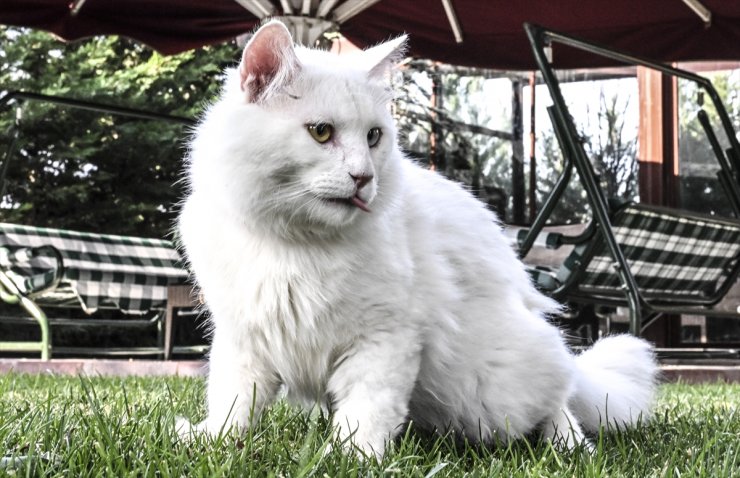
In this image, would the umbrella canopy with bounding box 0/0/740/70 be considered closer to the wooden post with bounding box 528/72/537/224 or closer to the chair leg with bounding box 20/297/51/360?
the chair leg with bounding box 20/297/51/360

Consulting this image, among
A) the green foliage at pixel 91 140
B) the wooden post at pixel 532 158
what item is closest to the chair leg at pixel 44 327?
the green foliage at pixel 91 140

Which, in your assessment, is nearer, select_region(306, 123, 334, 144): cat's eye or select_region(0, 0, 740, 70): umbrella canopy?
select_region(306, 123, 334, 144): cat's eye

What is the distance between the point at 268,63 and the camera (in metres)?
1.58

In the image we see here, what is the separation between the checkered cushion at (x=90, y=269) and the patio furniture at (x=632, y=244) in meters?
2.45

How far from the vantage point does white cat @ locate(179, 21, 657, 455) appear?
1.55m

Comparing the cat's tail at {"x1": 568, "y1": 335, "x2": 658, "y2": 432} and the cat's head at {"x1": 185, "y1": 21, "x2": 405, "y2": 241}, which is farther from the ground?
the cat's head at {"x1": 185, "y1": 21, "x2": 405, "y2": 241}

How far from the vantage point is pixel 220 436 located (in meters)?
1.41

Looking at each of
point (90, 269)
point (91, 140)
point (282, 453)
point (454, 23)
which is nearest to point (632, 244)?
point (454, 23)

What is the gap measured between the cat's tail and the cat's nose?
0.81 m

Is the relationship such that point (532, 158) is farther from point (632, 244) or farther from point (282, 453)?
point (282, 453)

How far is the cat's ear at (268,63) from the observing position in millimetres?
1553

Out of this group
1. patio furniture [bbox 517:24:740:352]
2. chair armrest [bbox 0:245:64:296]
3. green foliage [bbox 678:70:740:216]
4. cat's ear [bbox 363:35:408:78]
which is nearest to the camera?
cat's ear [bbox 363:35:408:78]

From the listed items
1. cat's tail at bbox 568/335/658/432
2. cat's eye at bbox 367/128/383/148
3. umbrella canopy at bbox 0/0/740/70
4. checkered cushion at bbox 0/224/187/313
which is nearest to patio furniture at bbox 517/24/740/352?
A: umbrella canopy at bbox 0/0/740/70

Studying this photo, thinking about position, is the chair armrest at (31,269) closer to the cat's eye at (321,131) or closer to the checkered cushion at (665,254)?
the checkered cushion at (665,254)
